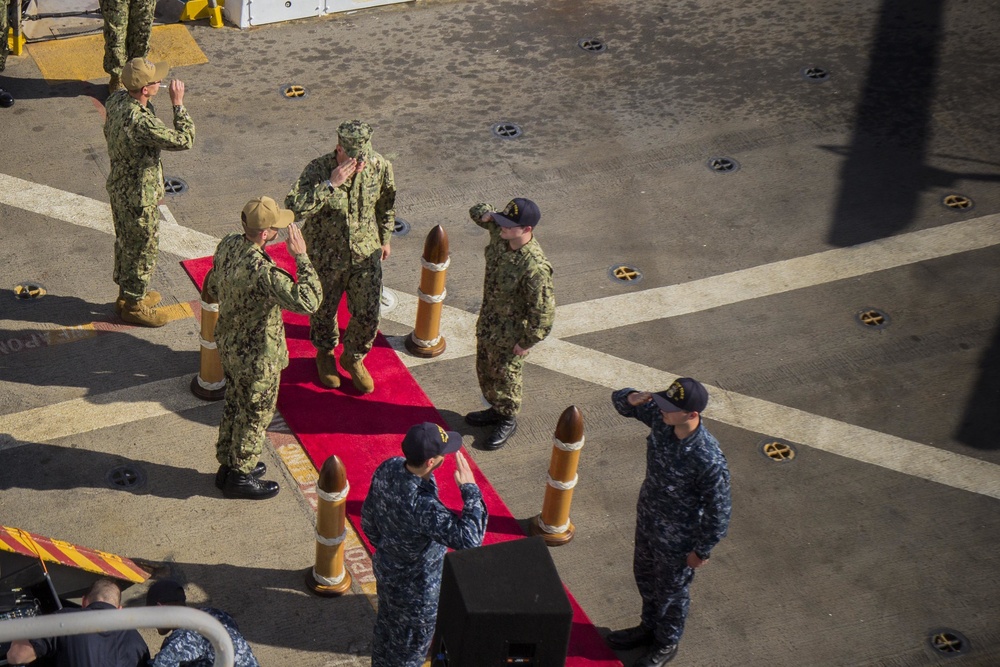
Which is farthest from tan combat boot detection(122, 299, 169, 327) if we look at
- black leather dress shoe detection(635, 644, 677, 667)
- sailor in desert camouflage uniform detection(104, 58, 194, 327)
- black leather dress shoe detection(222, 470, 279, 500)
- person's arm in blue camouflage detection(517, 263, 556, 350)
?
black leather dress shoe detection(635, 644, 677, 667)

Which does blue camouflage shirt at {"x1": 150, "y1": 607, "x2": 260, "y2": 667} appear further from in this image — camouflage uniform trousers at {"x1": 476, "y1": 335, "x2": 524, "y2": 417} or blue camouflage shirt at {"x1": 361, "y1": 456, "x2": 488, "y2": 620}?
camouflage uniform trousers at {"x1": 476, "y1": 335, "x2": 524, "y2": 417}

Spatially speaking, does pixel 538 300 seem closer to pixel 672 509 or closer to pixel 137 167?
pixel 672 509

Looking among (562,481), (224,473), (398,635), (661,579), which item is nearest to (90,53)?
(224,473)

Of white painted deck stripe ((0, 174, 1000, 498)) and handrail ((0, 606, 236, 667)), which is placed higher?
handrail ((0, 606, 236, 667))

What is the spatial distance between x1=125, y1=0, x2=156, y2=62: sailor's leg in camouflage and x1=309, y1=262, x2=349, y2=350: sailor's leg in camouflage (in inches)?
179

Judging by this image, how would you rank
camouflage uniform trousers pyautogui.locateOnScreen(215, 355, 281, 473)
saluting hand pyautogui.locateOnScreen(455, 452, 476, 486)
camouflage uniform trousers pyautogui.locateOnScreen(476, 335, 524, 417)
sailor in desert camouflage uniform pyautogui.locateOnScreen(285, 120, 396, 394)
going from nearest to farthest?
saluting hand pyautogui.locateOnScreen(455, 452, 476, 486)
camouflage uniform trousers pyautogui.locateOnScreen(215, 355, 281, 473)
sailor in desert camouflage uniform pyautogui.locateOnScreen(285, 120, 396, 394)
camouflage uniform trousers pyautogui.locateOnScreen(476, 335, 524, 417)

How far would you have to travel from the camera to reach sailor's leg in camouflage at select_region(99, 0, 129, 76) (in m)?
11.6

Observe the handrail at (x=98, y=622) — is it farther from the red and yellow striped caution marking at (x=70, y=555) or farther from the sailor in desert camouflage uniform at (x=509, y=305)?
the sailor in desert camouflage uniform at (x=509, y=305)

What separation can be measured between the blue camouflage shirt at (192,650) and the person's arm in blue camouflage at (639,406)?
2.52 m

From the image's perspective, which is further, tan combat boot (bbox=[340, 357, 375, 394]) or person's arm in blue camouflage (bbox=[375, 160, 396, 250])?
tan combat boot (bbox=[340, 357, 375, 394])

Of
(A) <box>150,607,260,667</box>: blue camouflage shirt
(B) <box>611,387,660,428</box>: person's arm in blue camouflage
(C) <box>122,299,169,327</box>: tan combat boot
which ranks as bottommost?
(C) <box>122,299,169,327</box>: tan combat boot

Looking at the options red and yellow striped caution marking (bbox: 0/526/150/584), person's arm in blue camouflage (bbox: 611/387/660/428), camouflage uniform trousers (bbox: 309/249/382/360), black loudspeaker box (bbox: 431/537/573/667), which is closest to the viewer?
black loudspeaker box (bbox: 431/537/573/667)

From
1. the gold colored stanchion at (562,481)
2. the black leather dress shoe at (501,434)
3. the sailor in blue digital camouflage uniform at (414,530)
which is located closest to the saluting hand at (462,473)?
the sailor in blue digital camouflage uniform at (414,530)

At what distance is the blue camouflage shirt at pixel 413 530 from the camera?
6066 mm
